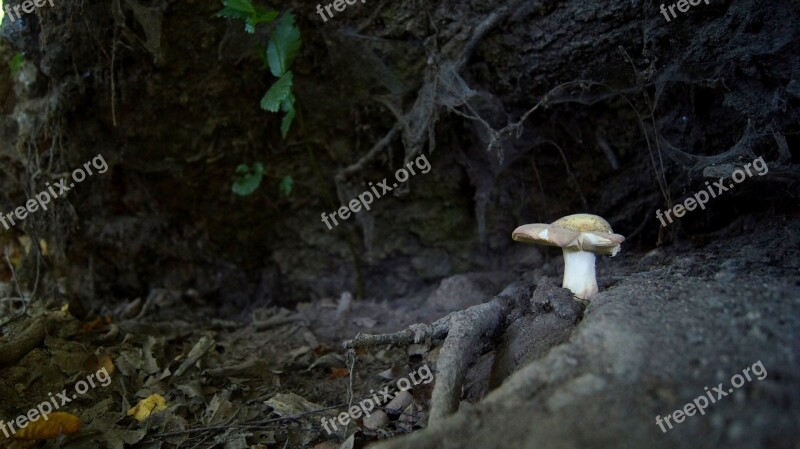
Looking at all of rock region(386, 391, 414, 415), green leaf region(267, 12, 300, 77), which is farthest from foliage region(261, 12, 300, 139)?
rock region(386, 391, 414, 415)

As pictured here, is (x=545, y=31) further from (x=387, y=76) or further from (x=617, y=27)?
(x=387, y=76)

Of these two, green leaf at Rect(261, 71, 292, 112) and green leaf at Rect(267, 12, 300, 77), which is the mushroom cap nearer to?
green leaf at Rect(261, 71, 292, 112)

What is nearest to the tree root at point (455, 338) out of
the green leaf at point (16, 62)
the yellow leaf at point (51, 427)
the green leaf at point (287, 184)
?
the yellow leaf at point (51, 427)

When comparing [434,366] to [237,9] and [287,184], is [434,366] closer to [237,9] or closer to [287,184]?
[287,184]

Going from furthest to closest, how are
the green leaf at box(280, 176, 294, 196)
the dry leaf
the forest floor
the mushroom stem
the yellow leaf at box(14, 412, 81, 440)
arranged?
the green leaf at box(280, 176, 294, 196)
the dry leaf
the mushroom stem
the yellow leaf at box(14, 412, 81, 440)
the forest floor

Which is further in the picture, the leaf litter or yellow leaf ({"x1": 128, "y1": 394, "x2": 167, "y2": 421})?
yellow leaf ({"x1": 128, "y1": 394, "x2": 167, "y2": 421})

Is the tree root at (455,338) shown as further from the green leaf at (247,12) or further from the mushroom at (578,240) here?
the green leaf at (247,12)

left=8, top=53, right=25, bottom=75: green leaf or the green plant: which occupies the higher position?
left=8, top=53, right=25, bottom=75: green leaf

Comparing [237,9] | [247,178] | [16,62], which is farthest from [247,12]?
[16,62]
